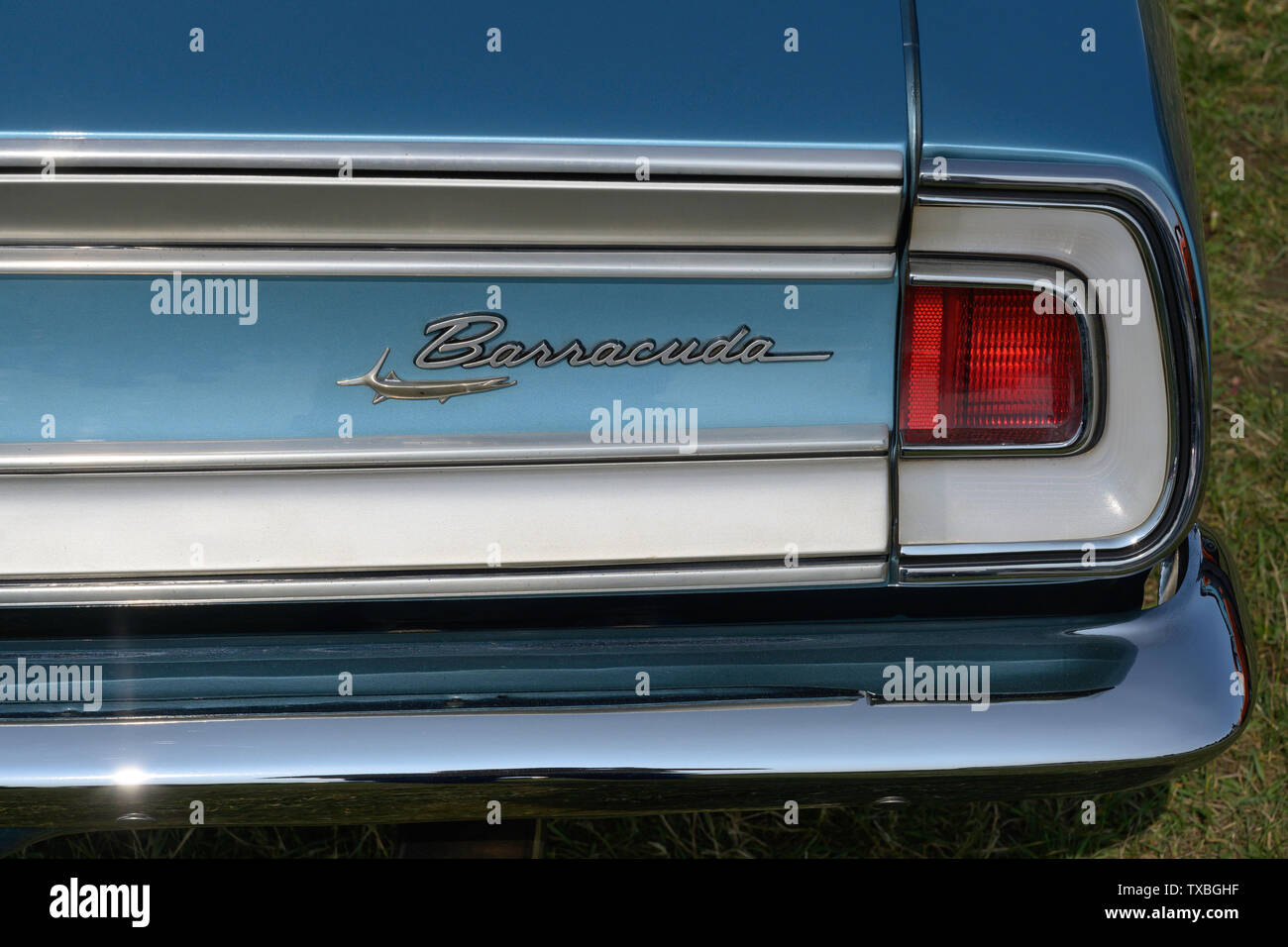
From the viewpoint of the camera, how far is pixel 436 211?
1.27 metres

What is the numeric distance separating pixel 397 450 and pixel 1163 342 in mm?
923

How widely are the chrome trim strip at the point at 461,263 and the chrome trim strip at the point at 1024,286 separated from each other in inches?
2.2

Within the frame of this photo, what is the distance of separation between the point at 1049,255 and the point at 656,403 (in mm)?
486

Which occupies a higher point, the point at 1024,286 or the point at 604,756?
the point at 1024,286

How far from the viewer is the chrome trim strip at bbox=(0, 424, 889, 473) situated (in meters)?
1.36

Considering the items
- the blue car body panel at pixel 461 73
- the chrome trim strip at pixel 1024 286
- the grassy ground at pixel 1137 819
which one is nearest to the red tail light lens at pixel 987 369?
the chrome trim strip at pixel 1024 286

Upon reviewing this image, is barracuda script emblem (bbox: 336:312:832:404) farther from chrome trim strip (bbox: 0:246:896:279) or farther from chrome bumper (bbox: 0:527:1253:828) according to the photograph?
chrome bumper (bbox: 0:527:1253:828)

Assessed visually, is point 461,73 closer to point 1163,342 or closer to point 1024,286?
point 1024,286

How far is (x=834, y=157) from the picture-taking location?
1264 millimetres

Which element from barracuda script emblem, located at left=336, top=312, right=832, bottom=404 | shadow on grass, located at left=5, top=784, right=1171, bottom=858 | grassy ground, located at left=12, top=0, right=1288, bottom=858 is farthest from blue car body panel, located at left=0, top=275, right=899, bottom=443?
shadow on grass, located at left=5, top=784, right=1171, bottom=858

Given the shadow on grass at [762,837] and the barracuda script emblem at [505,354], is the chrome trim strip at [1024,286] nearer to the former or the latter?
the barracuda script emblem at [505,354]

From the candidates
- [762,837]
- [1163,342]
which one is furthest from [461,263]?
[762,837]

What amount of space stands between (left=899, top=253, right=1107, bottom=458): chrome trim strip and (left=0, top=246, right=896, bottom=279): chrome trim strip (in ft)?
0.18
